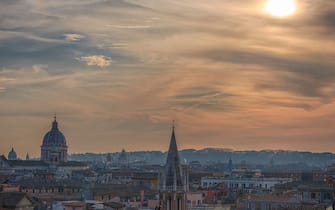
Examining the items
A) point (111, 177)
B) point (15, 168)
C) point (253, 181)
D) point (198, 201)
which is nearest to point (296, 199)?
point (198, 201)

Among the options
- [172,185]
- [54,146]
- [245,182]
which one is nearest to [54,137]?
[54,146]

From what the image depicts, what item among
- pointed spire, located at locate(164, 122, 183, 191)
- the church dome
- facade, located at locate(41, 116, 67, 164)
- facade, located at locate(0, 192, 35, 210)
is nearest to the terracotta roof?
facade, located at locate(0, 192, 35, 210)

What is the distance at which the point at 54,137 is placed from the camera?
158375 millimetres

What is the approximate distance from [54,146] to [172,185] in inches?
4382

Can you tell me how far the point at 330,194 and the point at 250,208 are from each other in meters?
7.88

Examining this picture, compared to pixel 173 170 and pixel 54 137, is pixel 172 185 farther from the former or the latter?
pixel 54 137

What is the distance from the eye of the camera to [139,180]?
110 metres

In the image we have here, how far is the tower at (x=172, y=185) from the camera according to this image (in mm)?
50312

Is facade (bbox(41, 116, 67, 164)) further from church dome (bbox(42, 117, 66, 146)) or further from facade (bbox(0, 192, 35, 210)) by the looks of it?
facade (bbox(0, 192, 35, 210))

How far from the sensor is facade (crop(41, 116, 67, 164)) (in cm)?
15825

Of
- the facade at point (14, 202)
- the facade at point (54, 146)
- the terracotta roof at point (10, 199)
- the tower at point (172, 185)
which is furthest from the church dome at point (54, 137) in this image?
the terracotta roof at point (10, 199)

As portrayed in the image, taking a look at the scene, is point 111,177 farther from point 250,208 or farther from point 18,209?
point 18,209

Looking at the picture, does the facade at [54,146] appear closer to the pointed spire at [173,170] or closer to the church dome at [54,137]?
the church dome at [54,137]

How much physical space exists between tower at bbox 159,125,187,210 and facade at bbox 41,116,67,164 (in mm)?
107657
